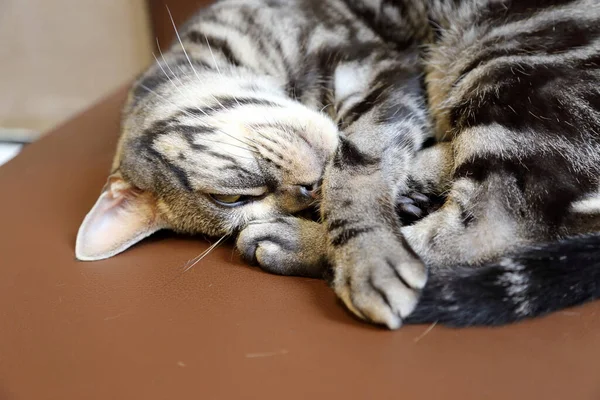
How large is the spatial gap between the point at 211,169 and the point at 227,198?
0.25ft

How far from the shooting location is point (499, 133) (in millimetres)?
1074

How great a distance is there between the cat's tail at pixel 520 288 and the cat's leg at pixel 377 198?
49mm

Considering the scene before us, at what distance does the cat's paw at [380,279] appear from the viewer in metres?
0.88

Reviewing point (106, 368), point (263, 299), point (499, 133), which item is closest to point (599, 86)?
point (499, 133)

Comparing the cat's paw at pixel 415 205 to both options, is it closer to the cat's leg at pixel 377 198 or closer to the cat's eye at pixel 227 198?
the cat's leg at pixel 377 198

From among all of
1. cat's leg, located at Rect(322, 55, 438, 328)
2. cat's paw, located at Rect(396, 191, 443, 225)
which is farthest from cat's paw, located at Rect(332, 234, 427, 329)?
cat's paw, located at Rect(396, 191, 443, 225)

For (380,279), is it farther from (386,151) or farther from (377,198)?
(386,151)

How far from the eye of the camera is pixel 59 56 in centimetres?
257

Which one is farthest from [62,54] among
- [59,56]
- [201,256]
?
[201,256]

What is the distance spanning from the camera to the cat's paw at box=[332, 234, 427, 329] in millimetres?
878

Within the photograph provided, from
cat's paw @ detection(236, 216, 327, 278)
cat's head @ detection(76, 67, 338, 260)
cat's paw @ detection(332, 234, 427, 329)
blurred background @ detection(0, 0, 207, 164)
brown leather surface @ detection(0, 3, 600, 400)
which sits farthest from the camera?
blurred background @ detection(0, 0, 207, 164)

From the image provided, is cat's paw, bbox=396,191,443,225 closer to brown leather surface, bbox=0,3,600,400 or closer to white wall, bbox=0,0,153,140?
brown leather surface, bbox=0,3,600,400

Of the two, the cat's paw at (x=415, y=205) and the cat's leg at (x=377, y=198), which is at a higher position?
the cat's leg at (x=377, y=198)

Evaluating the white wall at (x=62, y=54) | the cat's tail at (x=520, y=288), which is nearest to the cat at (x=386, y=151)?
the cat's tail at (x=520, y=288)
